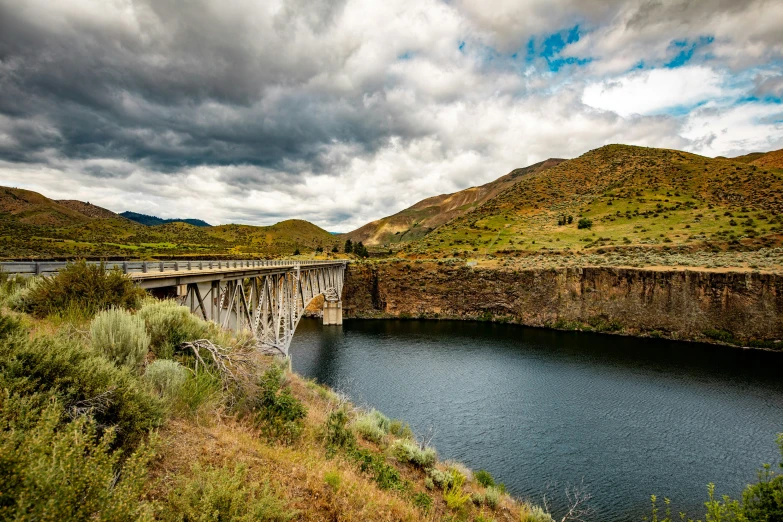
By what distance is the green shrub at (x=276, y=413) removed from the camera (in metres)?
6.71

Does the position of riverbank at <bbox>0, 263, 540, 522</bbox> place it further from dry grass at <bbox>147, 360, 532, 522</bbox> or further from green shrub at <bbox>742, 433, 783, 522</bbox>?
green shrub at <bbox>742, 433, 783, 522</bbox>

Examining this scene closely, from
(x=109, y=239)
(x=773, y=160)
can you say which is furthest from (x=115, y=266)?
(x=773, y=160)

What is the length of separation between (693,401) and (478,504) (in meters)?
20.1

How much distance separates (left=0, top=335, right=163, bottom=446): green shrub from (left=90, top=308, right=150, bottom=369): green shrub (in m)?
1.02

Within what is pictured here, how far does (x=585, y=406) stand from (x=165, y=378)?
22419mm

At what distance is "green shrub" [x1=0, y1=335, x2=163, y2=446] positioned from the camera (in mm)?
3715

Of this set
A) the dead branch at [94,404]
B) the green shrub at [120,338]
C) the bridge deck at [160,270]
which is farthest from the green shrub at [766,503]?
the bridge deck at [160,270]

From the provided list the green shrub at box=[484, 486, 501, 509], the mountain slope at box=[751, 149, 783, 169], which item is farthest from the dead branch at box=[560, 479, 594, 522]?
the mountain slope at box=[751, 149, 783, 169]

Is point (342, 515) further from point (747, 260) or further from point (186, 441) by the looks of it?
point (747, 260)

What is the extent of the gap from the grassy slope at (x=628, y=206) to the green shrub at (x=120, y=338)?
61.2m

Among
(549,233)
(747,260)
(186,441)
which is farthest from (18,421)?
(549,233)

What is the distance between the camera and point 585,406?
840 inches

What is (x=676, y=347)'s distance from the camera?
34625mm

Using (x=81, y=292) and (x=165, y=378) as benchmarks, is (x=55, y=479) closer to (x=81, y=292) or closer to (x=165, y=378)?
(x=165, y=378)
